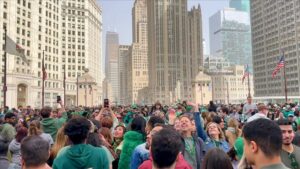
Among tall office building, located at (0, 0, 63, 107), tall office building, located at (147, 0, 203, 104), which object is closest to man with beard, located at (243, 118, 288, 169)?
tall office building, located at (0, 0, 63, 107)

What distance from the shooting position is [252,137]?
2.74 m

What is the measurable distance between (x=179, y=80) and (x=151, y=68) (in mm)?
13703

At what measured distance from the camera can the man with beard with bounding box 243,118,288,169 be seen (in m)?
2.58

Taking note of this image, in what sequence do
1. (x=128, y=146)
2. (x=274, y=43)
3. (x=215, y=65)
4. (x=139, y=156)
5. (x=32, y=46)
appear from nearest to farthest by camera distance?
1. (x=139, y=156)
2. (x=128, y=146)
3. (x=32, y=46)
4. (x=274, y=43)
5. (x=215, y=65)

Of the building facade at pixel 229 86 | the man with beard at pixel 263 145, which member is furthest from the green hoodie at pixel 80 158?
the building facade at pixel 229 86

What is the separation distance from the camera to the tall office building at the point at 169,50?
13562 cm

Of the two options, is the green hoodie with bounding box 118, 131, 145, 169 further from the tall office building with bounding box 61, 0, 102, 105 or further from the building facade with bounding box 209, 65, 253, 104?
the building facade with bounding box 209, 65, 253, 104

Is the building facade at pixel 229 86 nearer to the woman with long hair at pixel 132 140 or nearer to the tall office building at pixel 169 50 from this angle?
the tall office building at pixel 169 50

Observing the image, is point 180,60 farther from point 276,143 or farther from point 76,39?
point 276,143

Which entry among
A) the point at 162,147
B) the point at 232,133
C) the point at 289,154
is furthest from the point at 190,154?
the point at 162,147

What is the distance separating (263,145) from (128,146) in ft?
11.8

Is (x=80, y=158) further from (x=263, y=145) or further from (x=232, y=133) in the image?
(x=232, y=133)

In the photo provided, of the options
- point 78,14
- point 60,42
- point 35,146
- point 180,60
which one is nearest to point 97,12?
point 78,14

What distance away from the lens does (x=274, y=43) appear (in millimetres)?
117562
